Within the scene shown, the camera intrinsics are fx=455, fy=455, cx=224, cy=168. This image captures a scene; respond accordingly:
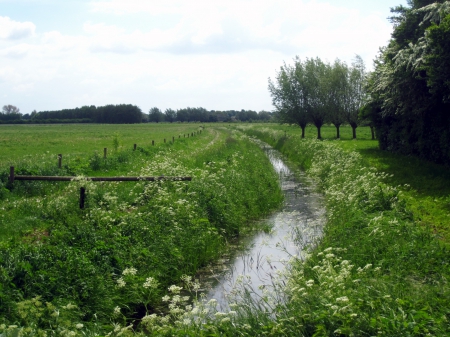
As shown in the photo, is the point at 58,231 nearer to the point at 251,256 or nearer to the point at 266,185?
the point at 251,256

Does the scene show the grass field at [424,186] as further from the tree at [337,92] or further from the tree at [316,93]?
the tree at [316,93]

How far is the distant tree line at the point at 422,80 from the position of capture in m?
17.8

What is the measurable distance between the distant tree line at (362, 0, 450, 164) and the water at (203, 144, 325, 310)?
6731 millimetres

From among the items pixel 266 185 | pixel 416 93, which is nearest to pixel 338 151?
pixel 416 93

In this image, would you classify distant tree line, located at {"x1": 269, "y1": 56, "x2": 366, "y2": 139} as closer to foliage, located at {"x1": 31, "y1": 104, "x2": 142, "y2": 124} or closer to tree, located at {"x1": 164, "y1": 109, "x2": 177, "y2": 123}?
foliage, located at {"x1": 31, "y1": 104, "x2": 142, "y2": 124}

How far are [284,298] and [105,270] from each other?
3.41m

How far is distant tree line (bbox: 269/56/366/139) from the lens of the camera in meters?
46.6

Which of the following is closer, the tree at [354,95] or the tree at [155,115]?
the tree at [354,95]

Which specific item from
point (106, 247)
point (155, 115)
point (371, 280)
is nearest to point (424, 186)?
point (371, 280)

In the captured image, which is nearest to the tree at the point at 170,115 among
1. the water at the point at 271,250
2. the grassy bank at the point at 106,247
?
the water at the point at 271,250

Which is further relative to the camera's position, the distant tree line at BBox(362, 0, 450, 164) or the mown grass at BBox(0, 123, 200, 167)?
the mown grass at BBox(0, 123, 200, 167)

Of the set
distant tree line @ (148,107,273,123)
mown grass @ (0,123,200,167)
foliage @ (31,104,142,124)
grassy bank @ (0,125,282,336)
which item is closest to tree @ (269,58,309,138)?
mown grass @ (0,123,200,167)

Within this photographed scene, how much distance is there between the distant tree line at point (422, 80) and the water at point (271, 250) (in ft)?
22.1

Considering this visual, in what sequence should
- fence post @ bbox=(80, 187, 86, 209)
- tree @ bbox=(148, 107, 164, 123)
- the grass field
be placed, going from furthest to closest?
tree @ bbox=(148, 107, 164, 123), the grass field, fence post @ bbox=(80, 187, 86, 209)
